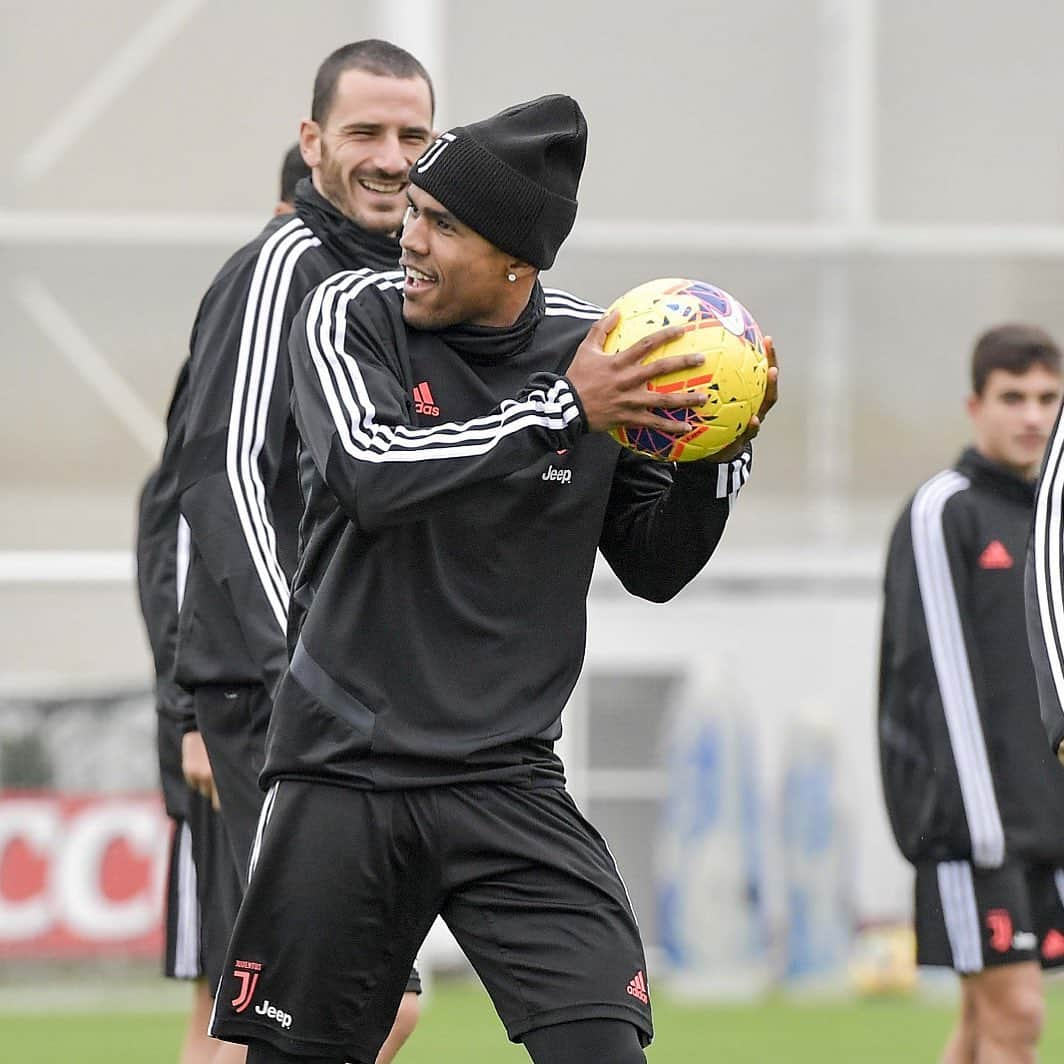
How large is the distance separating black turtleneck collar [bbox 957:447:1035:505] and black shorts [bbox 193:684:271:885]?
97.4 inches

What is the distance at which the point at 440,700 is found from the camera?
3.68 meters

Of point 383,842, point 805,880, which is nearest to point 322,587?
point 383,842

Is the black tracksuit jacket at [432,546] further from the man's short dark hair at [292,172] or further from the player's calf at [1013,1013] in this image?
the player's calf at [1013,1013]

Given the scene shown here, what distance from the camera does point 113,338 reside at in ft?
41.3

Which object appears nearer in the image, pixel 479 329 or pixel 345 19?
pixel 479 329

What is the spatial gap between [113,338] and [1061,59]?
5489mm

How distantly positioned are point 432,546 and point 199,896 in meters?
1.76

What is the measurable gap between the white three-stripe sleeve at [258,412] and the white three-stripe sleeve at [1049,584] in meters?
1.36

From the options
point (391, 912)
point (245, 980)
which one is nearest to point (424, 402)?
point (391, 912)

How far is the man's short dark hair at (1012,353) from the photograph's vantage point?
6.48 metres

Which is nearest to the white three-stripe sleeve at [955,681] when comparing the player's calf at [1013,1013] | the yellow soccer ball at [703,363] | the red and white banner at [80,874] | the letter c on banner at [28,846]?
the player's calf at [1013,1013]

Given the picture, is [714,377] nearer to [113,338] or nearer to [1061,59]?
[113,338]

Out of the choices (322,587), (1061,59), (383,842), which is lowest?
(383,842)

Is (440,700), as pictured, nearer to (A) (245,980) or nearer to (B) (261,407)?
(A) (245,980)
